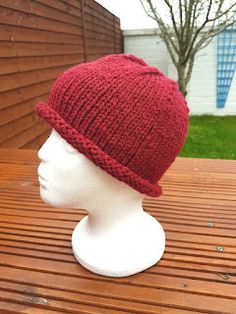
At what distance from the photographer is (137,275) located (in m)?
1.03

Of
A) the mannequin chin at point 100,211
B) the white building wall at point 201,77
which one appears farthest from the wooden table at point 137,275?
the white building wall at point 201,77

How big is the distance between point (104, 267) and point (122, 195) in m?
0.24

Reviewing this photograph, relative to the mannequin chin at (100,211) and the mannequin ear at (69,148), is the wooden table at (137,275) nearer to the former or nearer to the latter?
the mannequin chin at (100,211)

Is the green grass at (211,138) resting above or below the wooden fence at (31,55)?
below

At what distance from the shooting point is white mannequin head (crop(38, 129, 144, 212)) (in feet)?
3.00

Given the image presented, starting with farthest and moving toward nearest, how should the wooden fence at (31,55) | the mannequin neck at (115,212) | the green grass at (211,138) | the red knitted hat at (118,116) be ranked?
1. the green grass at (211,138)
2. the wooden fence at (31,55)
3. the mannequin neck at (115,212)
4. the red knitted hat at (118,116)

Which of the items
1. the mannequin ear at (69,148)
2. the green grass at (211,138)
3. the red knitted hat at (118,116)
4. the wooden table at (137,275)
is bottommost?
the green grass at (211,138)

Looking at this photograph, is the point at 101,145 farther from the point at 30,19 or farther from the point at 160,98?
the point at 30,19

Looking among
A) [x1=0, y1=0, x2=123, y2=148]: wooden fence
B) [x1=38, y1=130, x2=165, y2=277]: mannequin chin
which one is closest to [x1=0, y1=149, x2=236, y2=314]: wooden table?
Result: [x1=38, y1=130, x2=165, y2=277]: mannequin chin

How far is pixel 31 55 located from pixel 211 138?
10.3 feet

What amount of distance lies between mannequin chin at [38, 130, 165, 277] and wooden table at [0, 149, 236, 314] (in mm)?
48

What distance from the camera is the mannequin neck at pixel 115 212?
40.0 inches

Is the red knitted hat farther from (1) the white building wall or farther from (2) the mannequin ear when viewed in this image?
(1) the white building wall

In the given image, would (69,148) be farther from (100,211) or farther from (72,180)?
(100,211)
